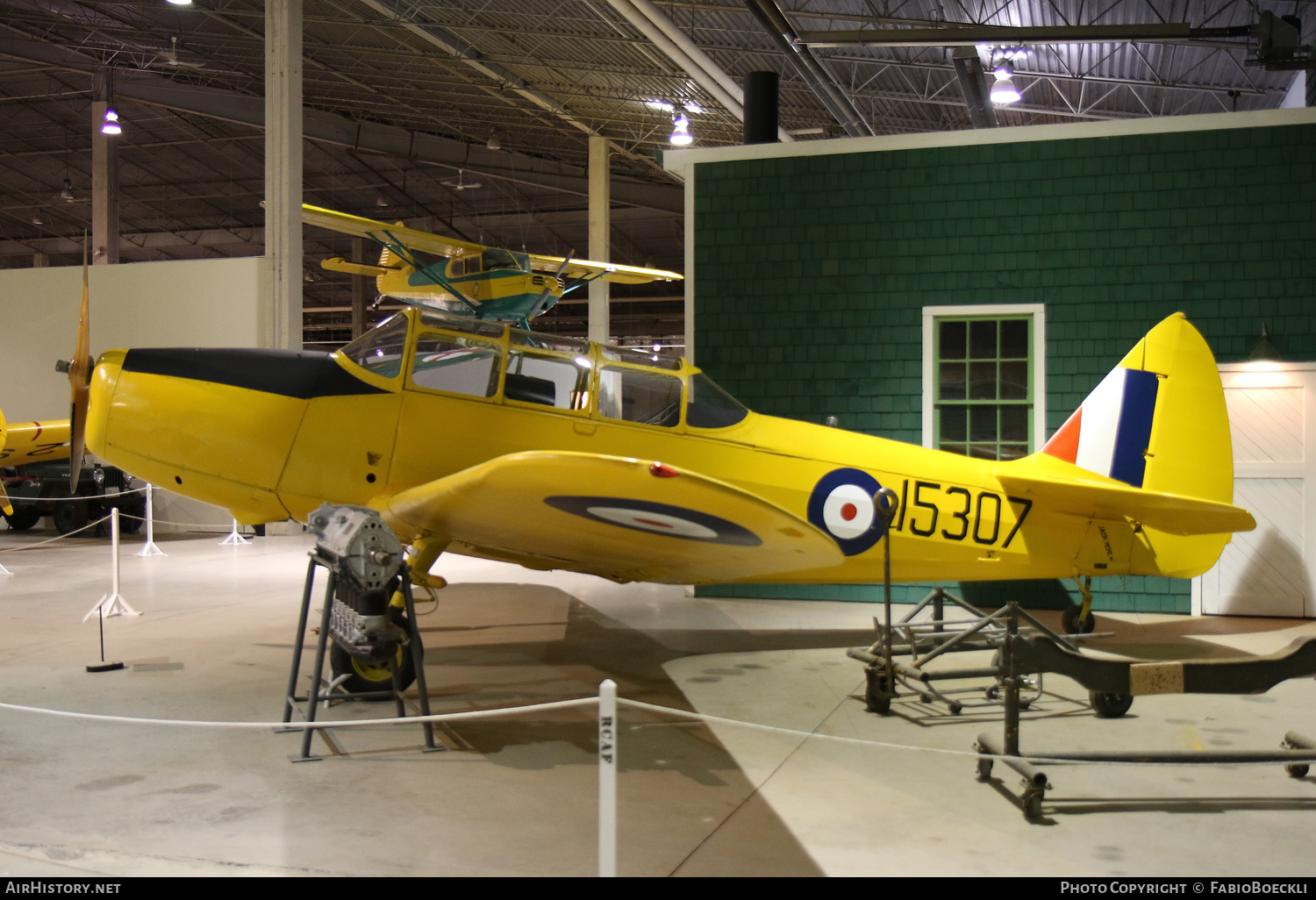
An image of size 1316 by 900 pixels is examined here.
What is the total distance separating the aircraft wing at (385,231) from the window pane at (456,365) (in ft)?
35.0

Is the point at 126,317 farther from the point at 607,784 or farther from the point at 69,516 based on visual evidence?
the point at 607,784

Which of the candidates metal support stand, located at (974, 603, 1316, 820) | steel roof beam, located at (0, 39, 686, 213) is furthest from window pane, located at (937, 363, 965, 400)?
steel roof beam, located at (0, 39, 686, 213)

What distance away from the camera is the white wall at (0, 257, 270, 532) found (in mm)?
15961

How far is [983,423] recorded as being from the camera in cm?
939

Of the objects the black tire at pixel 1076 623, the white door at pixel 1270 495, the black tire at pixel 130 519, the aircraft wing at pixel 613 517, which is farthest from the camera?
the black tire at pixel 130 519

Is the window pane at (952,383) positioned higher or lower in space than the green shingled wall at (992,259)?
lower

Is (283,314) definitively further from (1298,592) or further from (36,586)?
(1298,592)

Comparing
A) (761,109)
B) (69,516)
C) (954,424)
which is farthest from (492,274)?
(954,424)

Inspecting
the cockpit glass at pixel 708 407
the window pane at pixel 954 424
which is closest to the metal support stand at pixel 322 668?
the cockpit glass at pixel 708 407

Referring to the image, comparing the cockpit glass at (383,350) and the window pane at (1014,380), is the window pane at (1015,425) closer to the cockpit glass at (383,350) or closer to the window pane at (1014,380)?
the window pane at (1014,380)

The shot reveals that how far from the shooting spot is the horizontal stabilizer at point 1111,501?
632 centimetres

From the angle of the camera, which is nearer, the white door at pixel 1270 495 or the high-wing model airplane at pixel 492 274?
the white door at pixel 1270 495

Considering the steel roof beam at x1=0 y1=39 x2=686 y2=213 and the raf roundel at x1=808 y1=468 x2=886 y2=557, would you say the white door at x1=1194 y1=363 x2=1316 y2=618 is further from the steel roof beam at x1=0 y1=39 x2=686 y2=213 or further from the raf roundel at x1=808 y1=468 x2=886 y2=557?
the steel roof beam at x1=0 y1=39 x2=686 y2=213

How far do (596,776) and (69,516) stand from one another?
1454 centimetres
